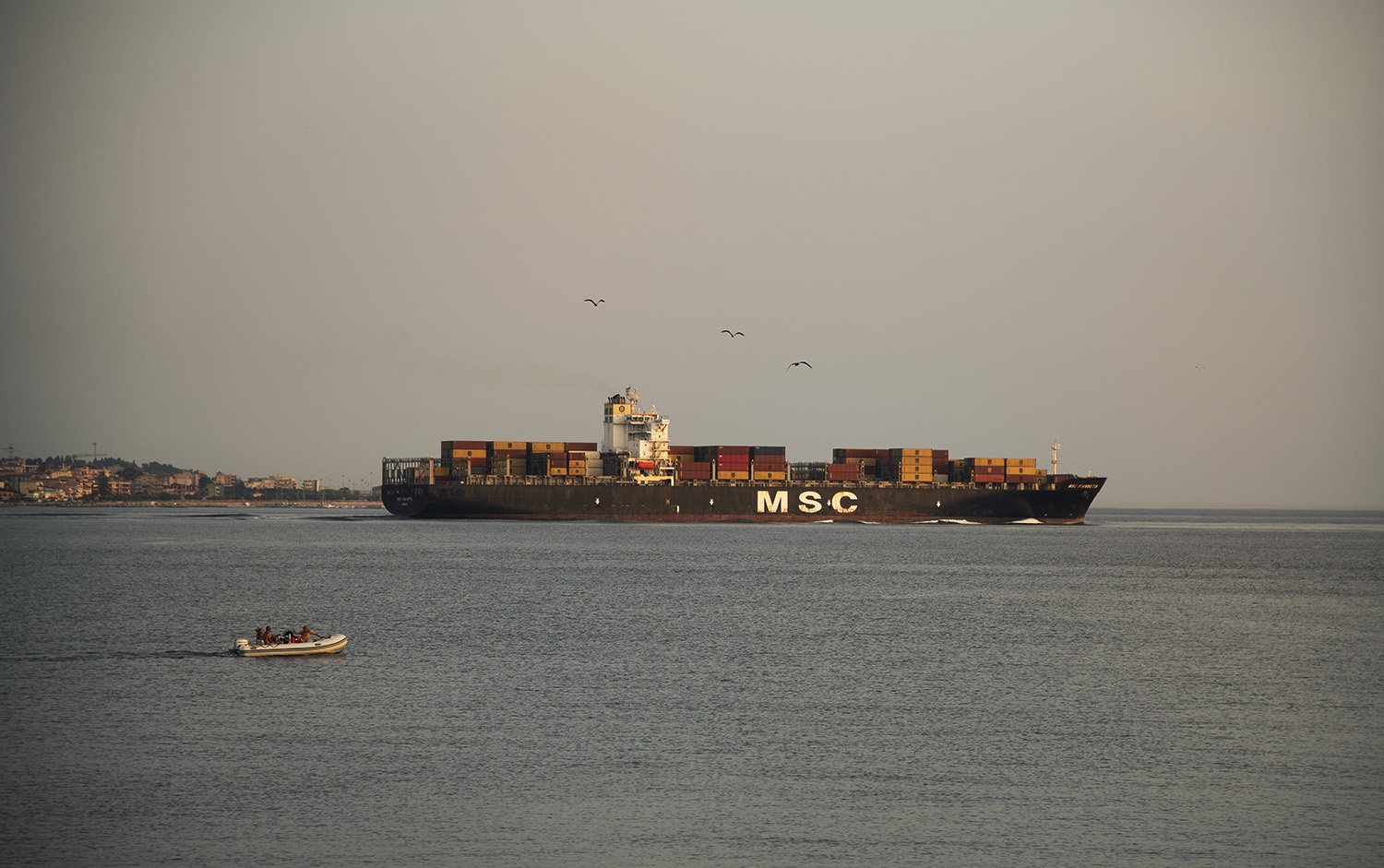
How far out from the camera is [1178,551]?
344ft

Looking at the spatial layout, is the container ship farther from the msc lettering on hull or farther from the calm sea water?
the calm sea water

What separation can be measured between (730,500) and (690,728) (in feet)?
320

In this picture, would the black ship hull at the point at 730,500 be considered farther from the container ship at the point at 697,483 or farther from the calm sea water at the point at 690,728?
the calm sea water at the point at 690,728

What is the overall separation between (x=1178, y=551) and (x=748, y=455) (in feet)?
128

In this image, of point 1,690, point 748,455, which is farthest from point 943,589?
point 748,455

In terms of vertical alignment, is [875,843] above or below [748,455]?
below

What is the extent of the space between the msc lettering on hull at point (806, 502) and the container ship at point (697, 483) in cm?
11

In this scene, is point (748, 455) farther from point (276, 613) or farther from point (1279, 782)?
point (1279, 782)

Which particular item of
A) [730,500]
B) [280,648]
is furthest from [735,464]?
[280,648]

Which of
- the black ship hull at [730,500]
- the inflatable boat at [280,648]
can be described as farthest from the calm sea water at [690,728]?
the black ship hull at [730,500]

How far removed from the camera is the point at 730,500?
411 feet

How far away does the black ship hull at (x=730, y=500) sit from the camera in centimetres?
12188

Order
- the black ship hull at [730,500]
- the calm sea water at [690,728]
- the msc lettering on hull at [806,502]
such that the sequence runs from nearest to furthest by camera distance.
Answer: the calm sea water at [690,728] < the black ship hull at [730,500] < the msc lettering on hull at [806,502]

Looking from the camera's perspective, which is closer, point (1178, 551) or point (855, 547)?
point (855, 547)
